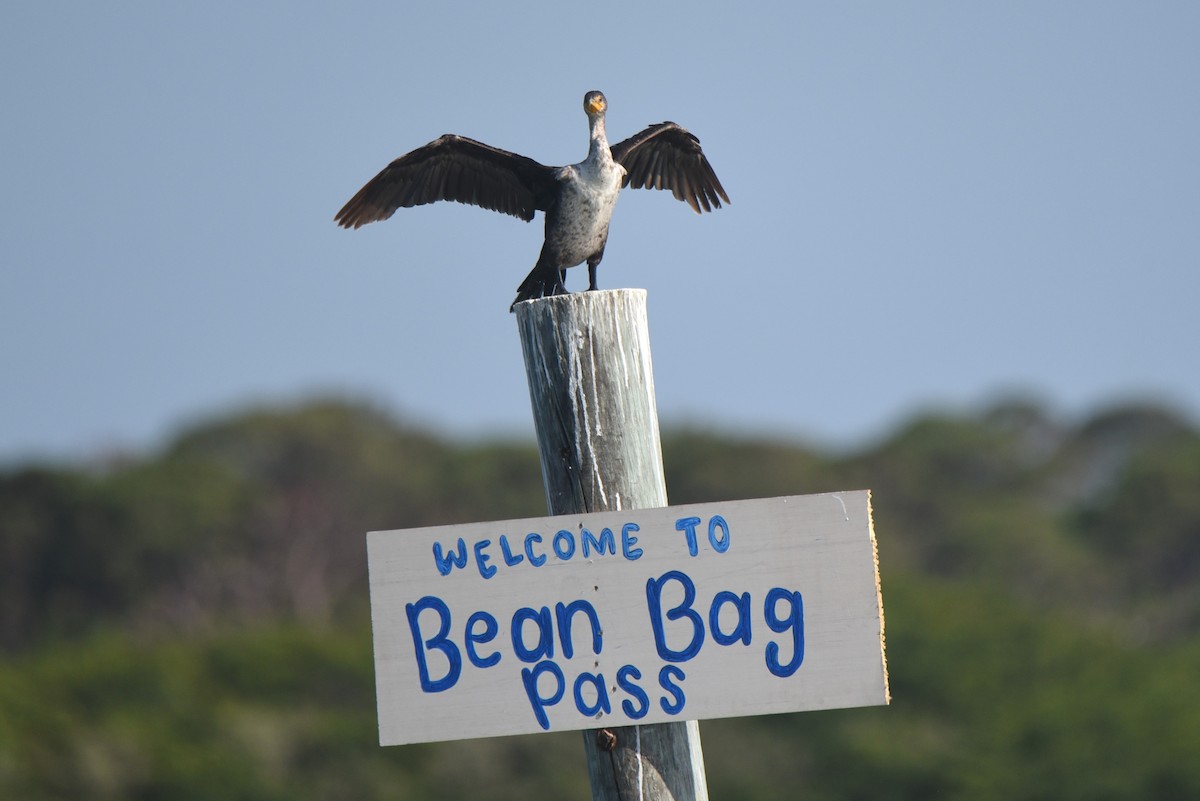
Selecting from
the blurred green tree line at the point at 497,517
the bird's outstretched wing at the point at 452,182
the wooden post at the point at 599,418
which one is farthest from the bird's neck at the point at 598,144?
the blurred green tree line at the point at 497,517

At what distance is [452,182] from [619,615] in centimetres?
207

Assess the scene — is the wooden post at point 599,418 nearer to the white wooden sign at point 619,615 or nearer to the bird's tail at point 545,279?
the white wooden sign at point 619,615

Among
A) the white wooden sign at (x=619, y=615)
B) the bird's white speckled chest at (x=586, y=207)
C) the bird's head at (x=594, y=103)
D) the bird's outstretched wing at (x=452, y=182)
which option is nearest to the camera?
the white wooden sign at (x=619, y=615)

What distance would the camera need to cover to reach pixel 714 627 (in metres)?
3.27

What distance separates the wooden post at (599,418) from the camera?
3.41 metres

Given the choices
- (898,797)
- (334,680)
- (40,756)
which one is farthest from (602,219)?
(334,680)

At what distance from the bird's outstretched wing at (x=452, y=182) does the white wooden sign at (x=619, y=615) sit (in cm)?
170

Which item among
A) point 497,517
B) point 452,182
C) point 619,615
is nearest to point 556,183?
point 452,182

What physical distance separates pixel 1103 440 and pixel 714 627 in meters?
43.2

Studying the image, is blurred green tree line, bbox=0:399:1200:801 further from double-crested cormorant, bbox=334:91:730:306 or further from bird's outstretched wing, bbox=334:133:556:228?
bird's outstretched wing, bbox=334:133:556:228

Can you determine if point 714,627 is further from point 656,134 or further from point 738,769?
point 738,769

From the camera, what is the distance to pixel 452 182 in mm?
4977

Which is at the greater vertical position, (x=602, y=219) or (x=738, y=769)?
(x=602, y=219)

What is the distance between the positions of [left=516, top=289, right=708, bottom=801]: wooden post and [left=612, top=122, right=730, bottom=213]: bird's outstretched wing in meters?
1.71
